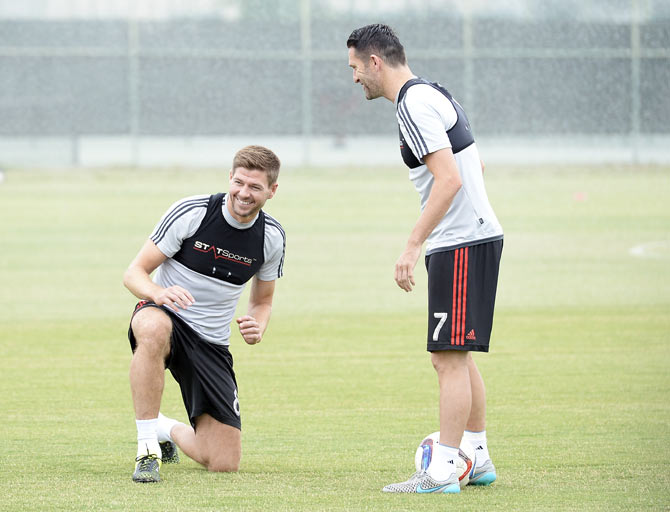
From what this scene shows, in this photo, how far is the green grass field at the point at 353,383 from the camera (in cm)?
473

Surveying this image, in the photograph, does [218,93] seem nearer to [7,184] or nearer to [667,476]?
[7,184]

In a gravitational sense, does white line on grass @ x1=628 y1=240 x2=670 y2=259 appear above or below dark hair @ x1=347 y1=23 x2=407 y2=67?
below

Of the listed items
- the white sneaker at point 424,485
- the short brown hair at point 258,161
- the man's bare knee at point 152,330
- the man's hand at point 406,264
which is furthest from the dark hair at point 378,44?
the white sneaker at point 424,485

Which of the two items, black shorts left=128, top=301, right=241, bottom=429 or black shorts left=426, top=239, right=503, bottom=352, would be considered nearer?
black shorts left=426, top=239, right=503, bottom=352

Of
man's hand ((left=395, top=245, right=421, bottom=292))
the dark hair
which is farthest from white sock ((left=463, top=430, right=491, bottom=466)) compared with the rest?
the dark hair

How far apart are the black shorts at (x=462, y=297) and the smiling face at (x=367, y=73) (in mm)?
723

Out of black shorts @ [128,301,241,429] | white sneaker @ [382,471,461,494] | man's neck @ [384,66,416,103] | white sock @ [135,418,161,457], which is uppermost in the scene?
man's neck @ [384,66,416,103]

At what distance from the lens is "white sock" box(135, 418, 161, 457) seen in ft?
16.1

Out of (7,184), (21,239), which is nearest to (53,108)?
(7,184)

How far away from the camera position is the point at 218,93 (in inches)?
1356

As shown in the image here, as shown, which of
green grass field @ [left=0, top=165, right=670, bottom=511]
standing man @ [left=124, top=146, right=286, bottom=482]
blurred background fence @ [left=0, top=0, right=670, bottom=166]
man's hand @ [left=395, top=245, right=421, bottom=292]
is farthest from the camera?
blurred background fence @ [left=0, top=0, right=670, bottom=166]

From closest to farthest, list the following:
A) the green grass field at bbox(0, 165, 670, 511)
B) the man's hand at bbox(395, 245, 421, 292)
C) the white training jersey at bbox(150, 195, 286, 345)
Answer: the man's hand at bbox(395, 245, 421, 292), the green grass field at bbox(0, 165, 670, 511), the white training jersey at bbox(150, 195, 286, 345)

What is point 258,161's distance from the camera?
5.04 meters

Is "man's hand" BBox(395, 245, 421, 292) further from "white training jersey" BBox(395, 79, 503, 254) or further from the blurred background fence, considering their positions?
the blurred background fence
